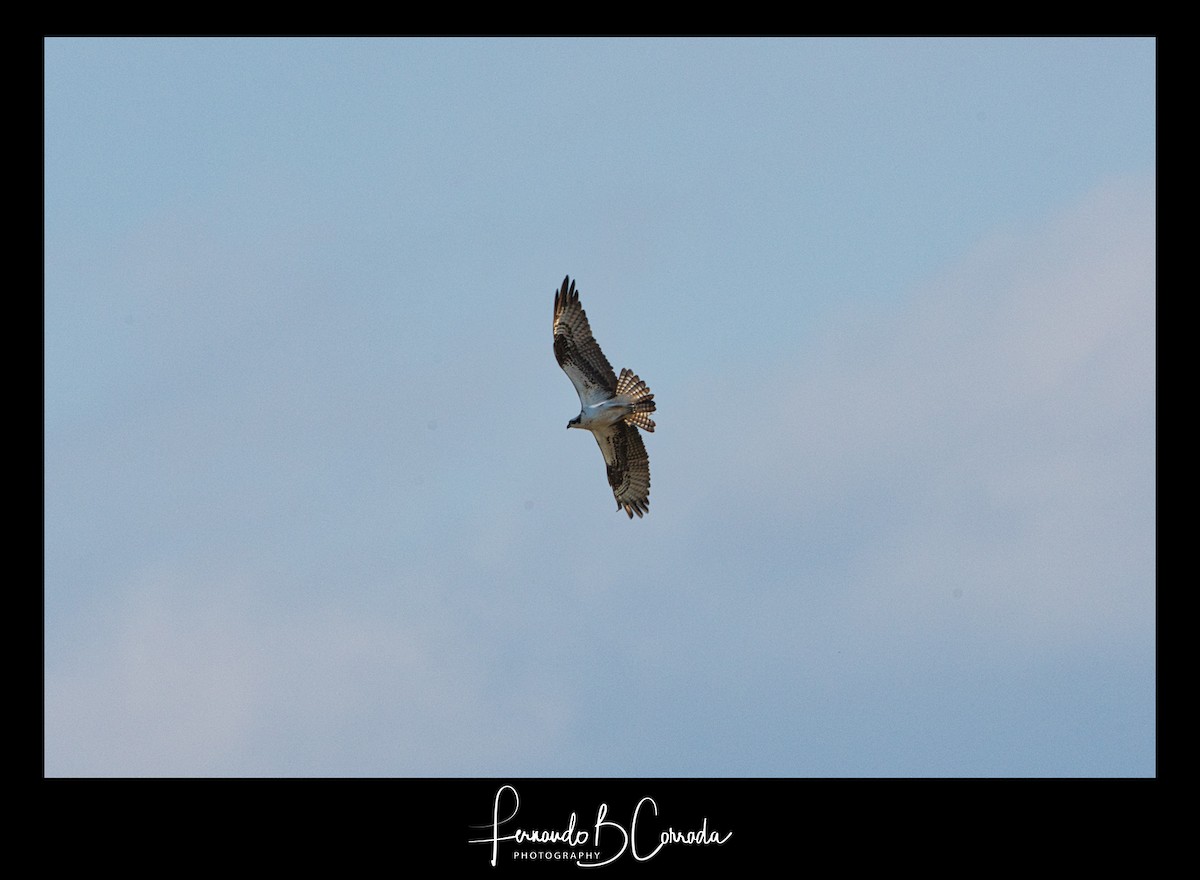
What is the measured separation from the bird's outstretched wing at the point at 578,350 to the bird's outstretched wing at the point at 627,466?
1085 millimetres

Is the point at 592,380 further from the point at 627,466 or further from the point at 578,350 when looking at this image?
the point at 627,466

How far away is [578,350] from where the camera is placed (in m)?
26.8

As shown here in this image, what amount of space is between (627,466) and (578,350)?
2550 mm

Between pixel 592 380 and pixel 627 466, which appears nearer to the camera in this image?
pixel 592 380

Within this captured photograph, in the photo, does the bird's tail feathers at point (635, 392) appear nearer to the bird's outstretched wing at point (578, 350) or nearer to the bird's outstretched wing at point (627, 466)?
the bird's outstretched wing at point (578, 350)

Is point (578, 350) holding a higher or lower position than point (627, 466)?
higher

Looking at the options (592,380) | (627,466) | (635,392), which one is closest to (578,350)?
(592,380)

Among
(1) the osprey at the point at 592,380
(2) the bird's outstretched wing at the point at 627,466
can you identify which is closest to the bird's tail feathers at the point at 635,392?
(1) the osprey at the point at 592,380

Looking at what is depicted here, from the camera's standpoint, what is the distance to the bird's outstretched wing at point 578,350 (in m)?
26.7
